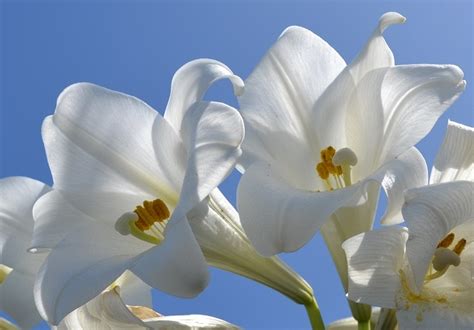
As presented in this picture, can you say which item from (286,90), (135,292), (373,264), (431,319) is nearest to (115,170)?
(135,292)

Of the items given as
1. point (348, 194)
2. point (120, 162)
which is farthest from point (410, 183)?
point (120, 162)

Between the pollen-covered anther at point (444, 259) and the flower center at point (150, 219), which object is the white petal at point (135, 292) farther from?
the pollen-covered anther at point (444, 259)

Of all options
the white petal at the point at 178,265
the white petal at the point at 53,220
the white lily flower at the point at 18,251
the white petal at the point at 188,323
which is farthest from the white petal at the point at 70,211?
the white petal at the point at 178,265

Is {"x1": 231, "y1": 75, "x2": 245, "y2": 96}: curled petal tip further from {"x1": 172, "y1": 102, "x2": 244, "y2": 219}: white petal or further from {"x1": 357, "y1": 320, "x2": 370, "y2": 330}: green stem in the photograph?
{"x1": 357, "y1": 320, "x2": 370, "y2": 330}: green stem

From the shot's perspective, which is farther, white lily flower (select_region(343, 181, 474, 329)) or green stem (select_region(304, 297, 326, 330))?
green stem (select_region(304, 297, 326, 330))

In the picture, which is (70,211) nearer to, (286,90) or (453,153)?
(286,90)

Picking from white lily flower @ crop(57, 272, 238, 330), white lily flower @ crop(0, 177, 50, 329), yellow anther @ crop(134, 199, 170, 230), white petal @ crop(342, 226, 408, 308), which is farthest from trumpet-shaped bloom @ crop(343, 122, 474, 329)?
white lily flower @ crop(0, 177, 50, 329)
